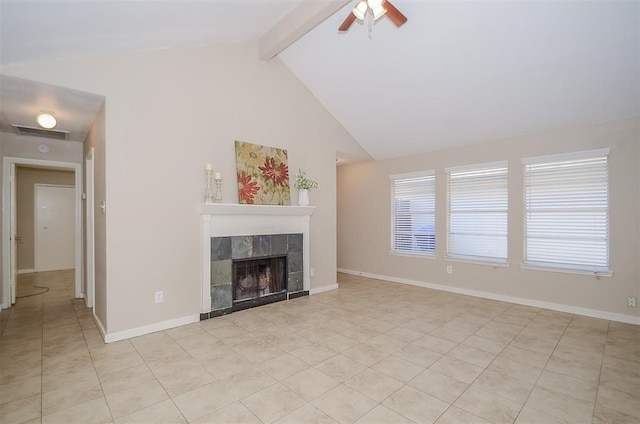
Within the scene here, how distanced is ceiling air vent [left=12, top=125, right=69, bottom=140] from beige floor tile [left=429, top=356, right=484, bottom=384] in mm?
5358

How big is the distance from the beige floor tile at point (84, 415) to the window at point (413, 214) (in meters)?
5.04

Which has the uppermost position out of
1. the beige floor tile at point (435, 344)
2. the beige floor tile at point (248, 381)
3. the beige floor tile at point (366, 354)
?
the beige floor tile at point (248, 381)

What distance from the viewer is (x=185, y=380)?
2391mm

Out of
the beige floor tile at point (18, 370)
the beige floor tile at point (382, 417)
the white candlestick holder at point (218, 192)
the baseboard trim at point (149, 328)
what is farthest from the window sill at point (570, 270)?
the beige floor tile at point (18, 370)

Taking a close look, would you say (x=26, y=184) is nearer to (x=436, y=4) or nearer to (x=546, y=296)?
(x=436, y=4)

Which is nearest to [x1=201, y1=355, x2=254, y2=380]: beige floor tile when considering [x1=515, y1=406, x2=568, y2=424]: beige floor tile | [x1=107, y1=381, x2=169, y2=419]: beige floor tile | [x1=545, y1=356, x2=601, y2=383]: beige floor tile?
[x1=107, y1=381, x2=169, y2=419]: beige floor tile

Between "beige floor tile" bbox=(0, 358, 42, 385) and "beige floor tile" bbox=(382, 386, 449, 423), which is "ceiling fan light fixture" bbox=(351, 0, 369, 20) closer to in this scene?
"beige floor tile" bbox=(382, 386, 449, 423)

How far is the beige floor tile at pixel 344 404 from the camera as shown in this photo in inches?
77.4

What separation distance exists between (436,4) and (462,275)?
13.1ft

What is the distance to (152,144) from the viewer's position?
11.3 feet

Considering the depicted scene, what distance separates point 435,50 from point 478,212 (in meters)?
2.68

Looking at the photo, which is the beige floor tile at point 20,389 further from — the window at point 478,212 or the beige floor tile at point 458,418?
the window at point 478,212

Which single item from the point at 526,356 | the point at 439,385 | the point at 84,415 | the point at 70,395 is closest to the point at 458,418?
the point at 439,385

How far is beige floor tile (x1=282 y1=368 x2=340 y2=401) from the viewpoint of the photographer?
2225mm
